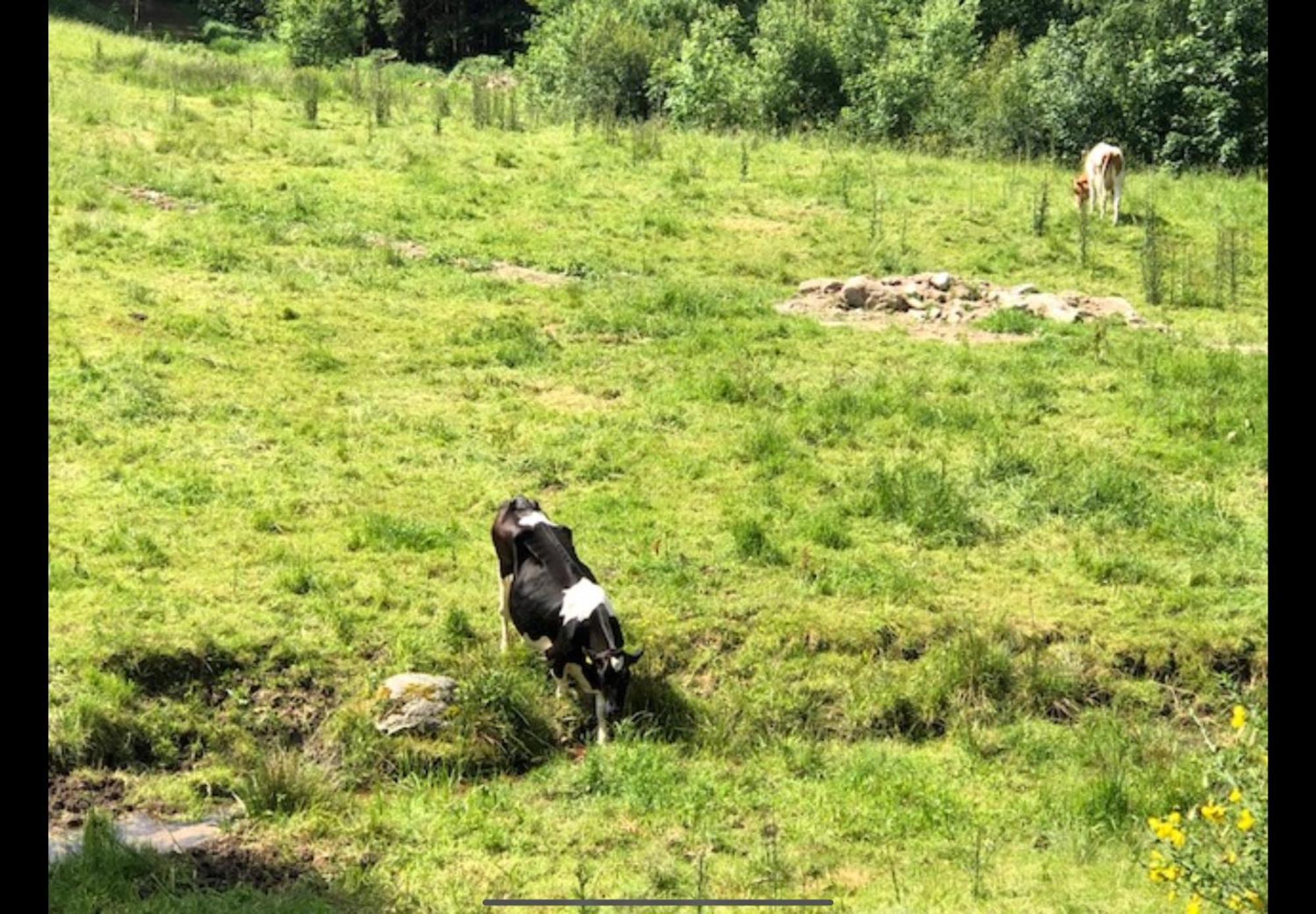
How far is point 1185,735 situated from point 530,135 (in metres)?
19.1

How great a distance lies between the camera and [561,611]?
896 cm

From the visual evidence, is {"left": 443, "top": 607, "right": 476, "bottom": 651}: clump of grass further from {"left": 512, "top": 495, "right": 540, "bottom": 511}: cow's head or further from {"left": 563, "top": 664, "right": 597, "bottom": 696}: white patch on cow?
{"left": 563, "top": 664, "right": 597, "bottom": 696}: white patch on cow

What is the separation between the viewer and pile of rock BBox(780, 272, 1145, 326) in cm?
1745

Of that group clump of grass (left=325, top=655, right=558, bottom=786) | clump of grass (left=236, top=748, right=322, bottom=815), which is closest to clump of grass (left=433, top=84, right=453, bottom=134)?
clump of grass (left=325, top=655, right=558, bottom=786)

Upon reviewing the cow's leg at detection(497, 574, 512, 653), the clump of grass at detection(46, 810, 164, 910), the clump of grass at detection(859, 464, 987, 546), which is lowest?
the clump of grass at detection(46, 810, 164, 910)

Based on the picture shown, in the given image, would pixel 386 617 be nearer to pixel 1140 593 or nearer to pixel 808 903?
pixel 808 903

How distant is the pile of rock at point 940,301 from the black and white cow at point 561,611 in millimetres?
8653

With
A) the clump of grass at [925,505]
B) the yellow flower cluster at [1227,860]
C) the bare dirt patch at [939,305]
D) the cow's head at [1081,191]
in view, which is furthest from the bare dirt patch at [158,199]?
the yellow flower cluster at [1227,860]

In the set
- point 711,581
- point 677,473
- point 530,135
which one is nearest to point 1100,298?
point 677,473

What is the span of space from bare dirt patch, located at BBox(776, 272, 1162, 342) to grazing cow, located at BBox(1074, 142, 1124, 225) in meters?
4.73

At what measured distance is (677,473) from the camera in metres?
12.5

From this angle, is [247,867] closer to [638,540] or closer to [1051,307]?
[638,540]

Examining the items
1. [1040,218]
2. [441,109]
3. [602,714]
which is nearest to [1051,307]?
[1040,218]

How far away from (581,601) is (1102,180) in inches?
640
